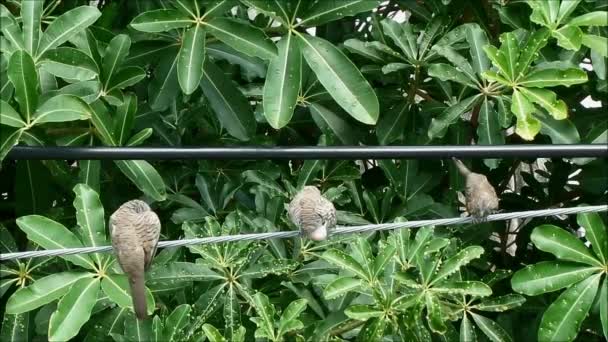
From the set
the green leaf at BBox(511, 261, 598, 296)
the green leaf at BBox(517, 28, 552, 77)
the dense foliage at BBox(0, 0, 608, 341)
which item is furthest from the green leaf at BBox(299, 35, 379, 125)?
the green leaf at BBox(511, 261, 598, 296)

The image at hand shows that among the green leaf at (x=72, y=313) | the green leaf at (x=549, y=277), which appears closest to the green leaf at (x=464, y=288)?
the green leaf at (x=549, y=277)

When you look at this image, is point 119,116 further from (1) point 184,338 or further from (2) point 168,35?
(1) point 184,338

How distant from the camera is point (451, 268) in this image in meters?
1.76

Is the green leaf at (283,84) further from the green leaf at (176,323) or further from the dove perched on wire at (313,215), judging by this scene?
the green leaf at (176,323)

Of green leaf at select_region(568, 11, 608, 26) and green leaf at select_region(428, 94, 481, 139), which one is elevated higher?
Answer: green leaf at select_region(568, 11, 608, 26)

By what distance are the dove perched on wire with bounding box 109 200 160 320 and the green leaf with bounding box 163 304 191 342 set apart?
10cm

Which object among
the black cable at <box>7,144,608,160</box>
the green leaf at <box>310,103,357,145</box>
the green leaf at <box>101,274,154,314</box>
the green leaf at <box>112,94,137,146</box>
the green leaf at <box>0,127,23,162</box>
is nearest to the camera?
the black cable at <box>7,144,608,160</box>

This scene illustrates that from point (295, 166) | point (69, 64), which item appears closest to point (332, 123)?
point (295, 166)

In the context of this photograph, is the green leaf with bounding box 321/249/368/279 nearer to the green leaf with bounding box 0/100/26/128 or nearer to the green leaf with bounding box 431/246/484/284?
the green leaf with bounding box 431/246/484/284

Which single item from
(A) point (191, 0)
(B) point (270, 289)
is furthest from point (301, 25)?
(B) point (270, 289)

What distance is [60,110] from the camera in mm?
1562

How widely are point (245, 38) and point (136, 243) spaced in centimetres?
56

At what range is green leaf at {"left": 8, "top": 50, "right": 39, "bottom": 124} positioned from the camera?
4.92 feet

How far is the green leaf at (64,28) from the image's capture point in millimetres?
1661
